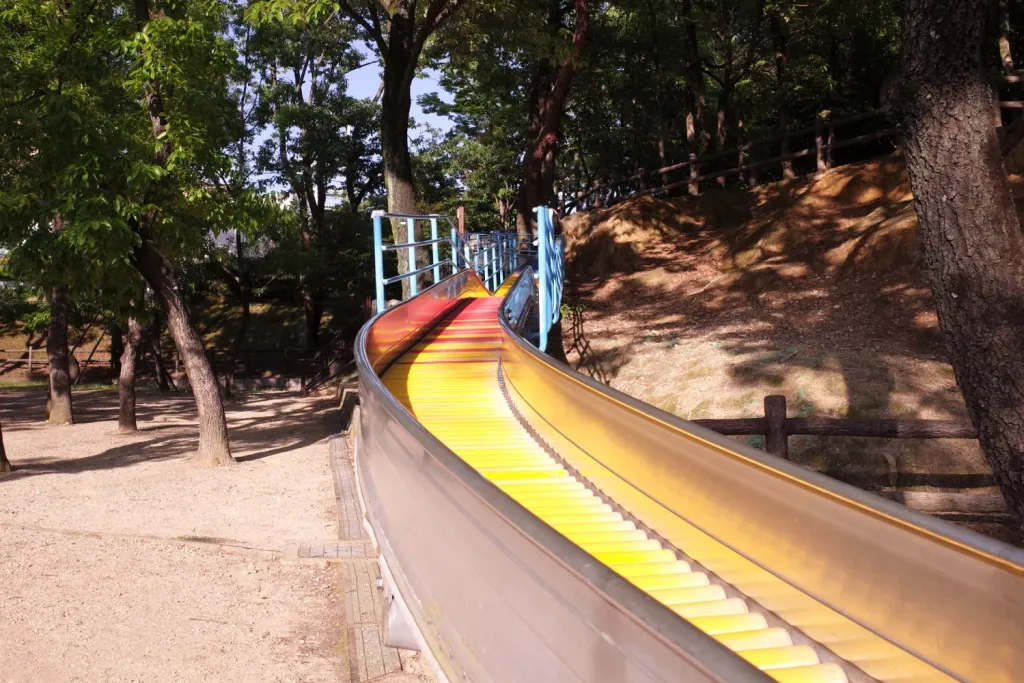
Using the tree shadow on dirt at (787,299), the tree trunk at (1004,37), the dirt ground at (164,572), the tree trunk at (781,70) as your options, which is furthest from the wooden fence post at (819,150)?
the dirt ground at (164,572)

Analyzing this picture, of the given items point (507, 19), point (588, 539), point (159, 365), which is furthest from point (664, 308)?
point (159, 365)

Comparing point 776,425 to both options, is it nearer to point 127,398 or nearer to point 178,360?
point 127,398

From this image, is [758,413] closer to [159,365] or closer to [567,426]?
[567,426]

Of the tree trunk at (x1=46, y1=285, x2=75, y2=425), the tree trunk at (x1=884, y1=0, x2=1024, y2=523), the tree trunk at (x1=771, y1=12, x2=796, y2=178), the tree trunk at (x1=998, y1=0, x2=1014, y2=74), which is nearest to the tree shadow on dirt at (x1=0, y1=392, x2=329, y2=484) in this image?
the tree trunk at (x1=46, y1=285, x2=75, y2=425)

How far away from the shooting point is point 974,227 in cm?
516

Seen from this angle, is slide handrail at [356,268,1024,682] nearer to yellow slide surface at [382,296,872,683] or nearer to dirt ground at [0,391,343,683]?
yellow slide surface at [382,296,872,683]

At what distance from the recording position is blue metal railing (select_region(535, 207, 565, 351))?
38.7 feet

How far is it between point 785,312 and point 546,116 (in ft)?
26.3

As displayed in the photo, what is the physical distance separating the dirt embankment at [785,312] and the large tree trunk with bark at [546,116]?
1849 millimetres

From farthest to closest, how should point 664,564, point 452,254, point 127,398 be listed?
1. point 127,398
2. point 452,254
3. point 664,564

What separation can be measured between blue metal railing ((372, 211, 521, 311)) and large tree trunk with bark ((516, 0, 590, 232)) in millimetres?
1051

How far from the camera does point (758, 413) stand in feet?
36.5

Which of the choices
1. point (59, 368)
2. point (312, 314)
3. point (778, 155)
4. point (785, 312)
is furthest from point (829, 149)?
point (312, 314)

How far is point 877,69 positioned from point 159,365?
71.0 feet
